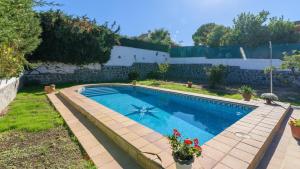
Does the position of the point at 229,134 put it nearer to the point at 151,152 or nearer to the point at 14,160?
the point at 151,152

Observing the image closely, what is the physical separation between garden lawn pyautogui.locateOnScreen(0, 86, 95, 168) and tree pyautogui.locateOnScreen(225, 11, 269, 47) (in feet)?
63.6

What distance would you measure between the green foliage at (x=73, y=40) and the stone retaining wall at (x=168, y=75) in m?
1.22

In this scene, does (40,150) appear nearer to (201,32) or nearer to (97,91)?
(97,91)

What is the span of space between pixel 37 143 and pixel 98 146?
140 centimetres

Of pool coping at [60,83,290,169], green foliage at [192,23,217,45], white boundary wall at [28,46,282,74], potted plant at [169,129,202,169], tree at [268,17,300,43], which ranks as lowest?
pool coping at [60,83,290,169]

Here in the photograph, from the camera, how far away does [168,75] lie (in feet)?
66.1

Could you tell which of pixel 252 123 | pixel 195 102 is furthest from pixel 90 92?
pixel 252 123

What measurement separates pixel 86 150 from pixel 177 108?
570 cm

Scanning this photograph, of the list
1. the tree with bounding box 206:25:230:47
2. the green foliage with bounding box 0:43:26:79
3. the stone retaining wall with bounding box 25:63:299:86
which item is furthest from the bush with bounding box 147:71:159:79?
the green foliage with bounding box 0:43:26:79

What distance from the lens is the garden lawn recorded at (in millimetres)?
2840

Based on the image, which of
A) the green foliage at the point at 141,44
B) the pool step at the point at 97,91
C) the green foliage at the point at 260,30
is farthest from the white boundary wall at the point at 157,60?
the pool step at the point at 97,91

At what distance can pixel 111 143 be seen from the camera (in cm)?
363

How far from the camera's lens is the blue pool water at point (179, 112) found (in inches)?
226

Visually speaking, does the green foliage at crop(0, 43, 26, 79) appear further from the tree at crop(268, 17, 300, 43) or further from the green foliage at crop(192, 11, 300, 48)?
the tree at crop(268, 17, 300, 43)
